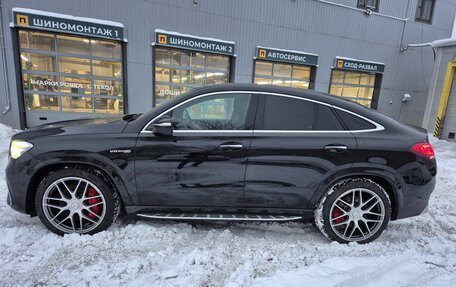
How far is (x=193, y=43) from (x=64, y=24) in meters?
4.28

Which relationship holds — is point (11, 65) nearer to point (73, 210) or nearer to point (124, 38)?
point (124, 38)

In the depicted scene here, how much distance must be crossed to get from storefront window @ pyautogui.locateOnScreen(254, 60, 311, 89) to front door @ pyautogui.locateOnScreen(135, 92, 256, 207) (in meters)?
8.95

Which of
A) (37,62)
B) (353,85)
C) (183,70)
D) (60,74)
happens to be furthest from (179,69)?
(353,85)

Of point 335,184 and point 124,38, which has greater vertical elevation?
point 124,38

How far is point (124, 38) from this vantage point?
9312 millimetres

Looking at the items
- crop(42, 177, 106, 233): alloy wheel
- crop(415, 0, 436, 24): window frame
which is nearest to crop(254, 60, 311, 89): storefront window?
crop(415, 0, 436, 24): window frame

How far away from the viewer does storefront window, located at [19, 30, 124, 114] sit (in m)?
8.79

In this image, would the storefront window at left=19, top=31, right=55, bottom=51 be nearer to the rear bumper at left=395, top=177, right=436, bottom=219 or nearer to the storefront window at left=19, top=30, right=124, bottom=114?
the storefront window at left=19, top=30, right=124, bottom=114

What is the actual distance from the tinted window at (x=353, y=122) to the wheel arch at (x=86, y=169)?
2.49m

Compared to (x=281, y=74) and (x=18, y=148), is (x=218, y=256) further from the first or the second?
(x=281, y=74)

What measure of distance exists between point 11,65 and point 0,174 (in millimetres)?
5712

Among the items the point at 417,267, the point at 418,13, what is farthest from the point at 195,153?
the point at 418,13

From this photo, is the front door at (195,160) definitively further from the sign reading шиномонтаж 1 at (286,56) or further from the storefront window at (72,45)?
the sign reading шиномонтаж 1 at (286,56)

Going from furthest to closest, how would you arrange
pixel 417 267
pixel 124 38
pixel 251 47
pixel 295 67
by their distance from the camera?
pixel 295 67
pixel 251 47
pixel 124 38
pixel 417 267
